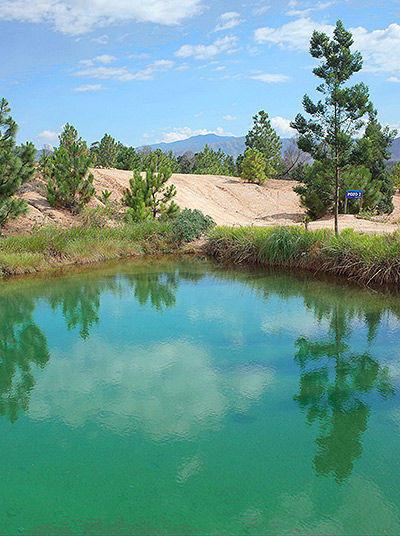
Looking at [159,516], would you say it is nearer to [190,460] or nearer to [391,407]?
[190,460]

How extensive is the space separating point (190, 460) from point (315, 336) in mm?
4150

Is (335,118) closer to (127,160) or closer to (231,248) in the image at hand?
(231,248)

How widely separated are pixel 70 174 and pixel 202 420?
1444 cm

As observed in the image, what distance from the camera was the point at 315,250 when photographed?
12.9m

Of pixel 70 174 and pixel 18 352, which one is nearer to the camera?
pixel 18 352

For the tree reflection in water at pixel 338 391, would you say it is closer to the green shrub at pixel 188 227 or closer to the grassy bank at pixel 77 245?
the grassy bank at pixel 77 245

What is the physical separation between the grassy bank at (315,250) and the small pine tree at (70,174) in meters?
5.28

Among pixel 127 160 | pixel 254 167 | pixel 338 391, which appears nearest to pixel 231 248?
pixel 338 391

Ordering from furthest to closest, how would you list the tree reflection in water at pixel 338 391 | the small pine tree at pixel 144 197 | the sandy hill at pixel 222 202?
the small pine tree at pixel 144 197 < the sandy hill at pixel 222 202 < the tree reflection in water at pixel 338 391

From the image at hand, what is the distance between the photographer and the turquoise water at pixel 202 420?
3658mm

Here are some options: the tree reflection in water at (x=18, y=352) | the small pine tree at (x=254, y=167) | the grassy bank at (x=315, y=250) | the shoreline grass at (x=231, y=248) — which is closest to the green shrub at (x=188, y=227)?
the shoreline grass at (x=231, y=248)

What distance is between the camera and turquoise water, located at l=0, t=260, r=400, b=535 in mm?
3658

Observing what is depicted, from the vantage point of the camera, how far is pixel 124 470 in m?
4.17

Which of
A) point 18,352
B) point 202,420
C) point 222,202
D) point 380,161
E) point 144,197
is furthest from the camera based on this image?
point 222,202
